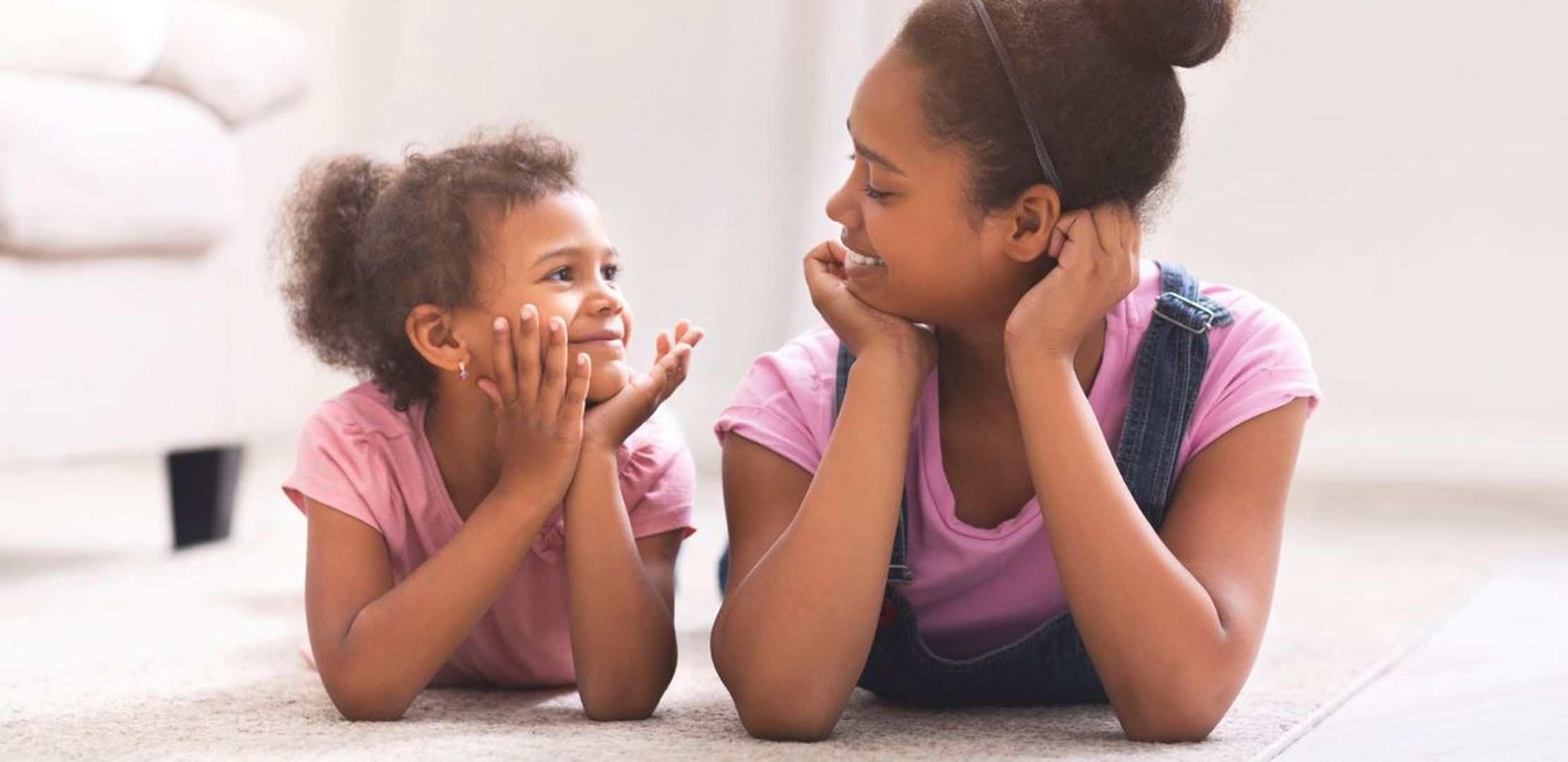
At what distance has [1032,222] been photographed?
1.09 m

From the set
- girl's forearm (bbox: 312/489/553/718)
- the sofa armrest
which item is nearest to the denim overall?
girl's forearm (bbox: 312/489/553/718)

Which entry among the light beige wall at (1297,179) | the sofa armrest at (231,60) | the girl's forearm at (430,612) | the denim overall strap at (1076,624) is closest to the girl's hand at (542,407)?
the girl's forearm at (430,612)

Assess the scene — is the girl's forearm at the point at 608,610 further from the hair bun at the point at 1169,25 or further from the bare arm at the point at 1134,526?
the hair bun at the point at 1169,25

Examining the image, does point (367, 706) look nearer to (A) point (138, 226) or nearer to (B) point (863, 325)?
(B) point (863, 325)

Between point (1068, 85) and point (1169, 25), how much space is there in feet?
0.22

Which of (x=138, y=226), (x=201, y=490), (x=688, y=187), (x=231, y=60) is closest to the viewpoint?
(x=138, y=226)

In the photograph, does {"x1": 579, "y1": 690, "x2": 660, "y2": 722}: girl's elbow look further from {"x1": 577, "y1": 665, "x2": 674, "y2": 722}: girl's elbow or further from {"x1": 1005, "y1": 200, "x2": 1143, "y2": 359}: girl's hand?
{"x1": 1005, "y1": 200, "x2": 1143, "y2": 359}: girl's hand

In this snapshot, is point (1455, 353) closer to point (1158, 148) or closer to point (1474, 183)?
point (1474, 183)

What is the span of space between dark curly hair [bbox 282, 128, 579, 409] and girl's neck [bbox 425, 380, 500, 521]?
34 millimetres

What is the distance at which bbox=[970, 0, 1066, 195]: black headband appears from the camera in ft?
3.46

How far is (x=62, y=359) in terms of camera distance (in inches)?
70.1

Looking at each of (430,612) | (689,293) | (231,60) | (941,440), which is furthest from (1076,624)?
(689,293)

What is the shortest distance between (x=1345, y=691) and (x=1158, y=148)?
444 mm

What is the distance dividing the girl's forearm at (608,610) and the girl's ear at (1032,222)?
30 cm
